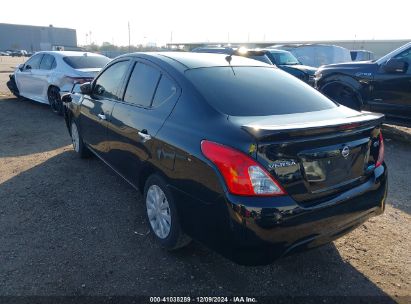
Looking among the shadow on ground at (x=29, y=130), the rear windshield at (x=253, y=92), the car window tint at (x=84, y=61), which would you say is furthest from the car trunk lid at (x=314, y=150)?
the car window tint at (x=84, y=61)

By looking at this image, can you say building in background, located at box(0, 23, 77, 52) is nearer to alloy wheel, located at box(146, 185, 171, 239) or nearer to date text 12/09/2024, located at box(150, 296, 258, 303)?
alloy wheel, located at box(146, 185, 171, 239)

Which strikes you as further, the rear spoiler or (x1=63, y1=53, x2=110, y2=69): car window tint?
(x1=63, y1=53, x2=110, y2=69): car window tint

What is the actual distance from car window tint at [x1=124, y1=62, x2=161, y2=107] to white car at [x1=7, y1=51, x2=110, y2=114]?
4775mm

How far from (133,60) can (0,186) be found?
2.50 m

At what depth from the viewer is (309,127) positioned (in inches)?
91.8

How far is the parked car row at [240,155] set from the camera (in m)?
2.27

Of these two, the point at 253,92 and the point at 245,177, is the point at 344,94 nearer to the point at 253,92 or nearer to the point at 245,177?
the point at 253,92

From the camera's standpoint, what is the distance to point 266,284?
2754mm

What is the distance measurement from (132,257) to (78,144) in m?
2.98

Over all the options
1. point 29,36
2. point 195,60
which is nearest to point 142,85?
point 195,60

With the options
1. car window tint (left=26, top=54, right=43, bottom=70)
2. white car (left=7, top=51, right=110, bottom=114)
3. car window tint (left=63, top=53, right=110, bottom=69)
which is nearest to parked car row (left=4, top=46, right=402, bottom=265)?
white car (left=7, top=51, right=110, bottom=114)

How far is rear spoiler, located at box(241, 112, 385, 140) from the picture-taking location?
7.36 feet

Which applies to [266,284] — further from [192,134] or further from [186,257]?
[192,134]

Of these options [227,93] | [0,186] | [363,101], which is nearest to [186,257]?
[227,93]
